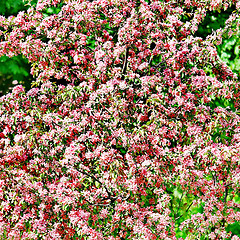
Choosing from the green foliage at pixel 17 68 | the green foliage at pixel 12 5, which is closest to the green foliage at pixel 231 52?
the green foliage at pixel 17 68

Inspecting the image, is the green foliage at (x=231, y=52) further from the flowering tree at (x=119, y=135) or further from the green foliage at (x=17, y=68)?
the green foliage at (x=17, y=68)

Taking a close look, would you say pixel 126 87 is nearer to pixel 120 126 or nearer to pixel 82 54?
pixel 120 126

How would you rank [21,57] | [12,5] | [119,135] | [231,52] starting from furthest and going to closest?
1. [21,57]
2. [12,5]
3. [231,52]
4. [119,135]

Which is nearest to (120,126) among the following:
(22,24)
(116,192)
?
(116,192)

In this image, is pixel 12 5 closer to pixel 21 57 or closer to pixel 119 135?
pixel 21 57

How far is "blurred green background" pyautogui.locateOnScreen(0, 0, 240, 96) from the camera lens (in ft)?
16.2

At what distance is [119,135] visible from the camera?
344cm

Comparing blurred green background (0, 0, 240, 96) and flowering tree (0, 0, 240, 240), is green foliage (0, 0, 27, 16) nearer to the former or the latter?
blurred green background (0, 0, 240, 96)

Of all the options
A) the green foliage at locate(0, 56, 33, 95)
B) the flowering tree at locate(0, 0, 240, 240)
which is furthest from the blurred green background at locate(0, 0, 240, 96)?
the flowering tree at locate(0, 0, 240, 240)

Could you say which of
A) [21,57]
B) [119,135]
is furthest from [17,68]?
[119,135]

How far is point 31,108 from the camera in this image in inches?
153

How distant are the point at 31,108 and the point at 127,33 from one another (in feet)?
4.14

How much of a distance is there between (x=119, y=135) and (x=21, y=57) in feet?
11.5

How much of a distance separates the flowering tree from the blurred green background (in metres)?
1.08
